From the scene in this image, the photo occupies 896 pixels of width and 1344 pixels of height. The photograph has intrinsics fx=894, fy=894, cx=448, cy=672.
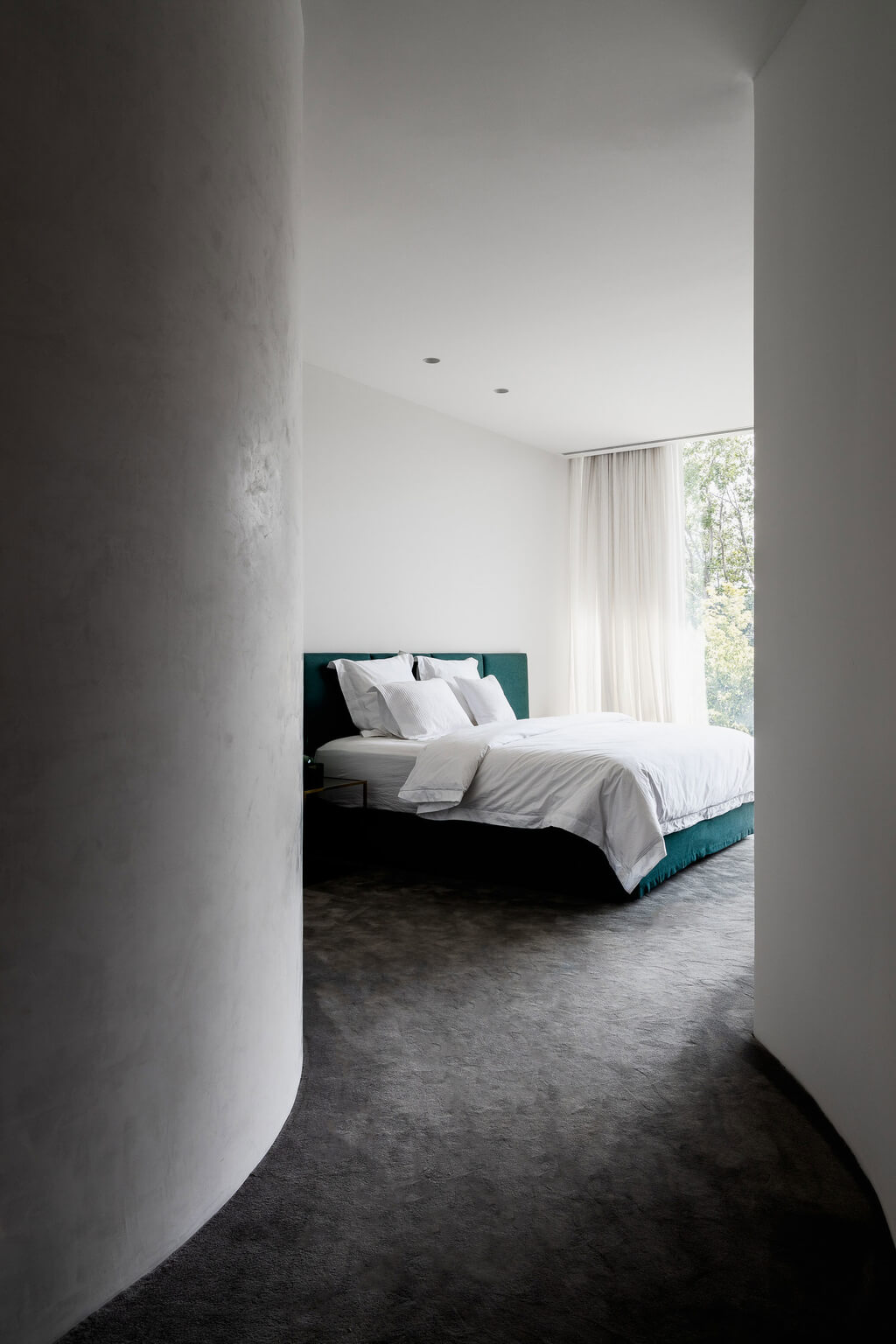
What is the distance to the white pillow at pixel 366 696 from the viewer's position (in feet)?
17.2

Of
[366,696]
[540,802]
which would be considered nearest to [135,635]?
[540,802]

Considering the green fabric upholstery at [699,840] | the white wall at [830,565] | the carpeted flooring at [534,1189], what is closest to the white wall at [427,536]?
the green fabric upholstery at [699,840]

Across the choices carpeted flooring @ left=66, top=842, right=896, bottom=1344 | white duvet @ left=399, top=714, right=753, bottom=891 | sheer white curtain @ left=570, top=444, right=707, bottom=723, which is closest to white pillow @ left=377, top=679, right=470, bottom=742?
white duvet @ left=399, top=714, right=753, bottom=891

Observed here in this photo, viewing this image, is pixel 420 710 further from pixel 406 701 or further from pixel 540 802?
pixel 540 802

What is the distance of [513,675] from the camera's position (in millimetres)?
7070

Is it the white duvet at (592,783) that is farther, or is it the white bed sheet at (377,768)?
the white bed sheet at (377,768)

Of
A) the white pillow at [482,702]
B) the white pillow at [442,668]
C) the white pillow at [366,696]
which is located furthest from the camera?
the white pillow at [442,668]

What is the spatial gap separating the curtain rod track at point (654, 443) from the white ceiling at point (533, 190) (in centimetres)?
104

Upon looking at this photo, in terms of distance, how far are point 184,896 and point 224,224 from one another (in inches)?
50.3

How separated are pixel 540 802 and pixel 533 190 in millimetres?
2509

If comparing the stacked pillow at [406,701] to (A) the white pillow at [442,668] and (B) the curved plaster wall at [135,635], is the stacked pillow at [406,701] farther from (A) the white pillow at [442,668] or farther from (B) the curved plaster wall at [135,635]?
(B) the curved plaster wall at [135,635]

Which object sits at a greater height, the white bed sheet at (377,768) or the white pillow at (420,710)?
the white pillow at (420,710)

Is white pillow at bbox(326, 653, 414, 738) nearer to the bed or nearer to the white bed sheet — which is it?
the bed

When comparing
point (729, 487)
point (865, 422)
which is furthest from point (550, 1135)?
point (729, 487)
